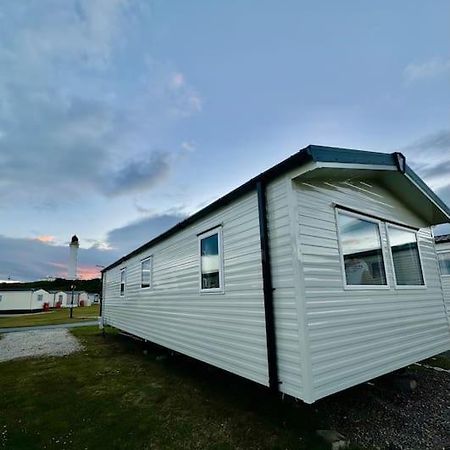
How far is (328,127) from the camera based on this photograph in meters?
8.89

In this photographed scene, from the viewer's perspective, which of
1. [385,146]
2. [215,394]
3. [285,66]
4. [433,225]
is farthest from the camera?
[385,146]

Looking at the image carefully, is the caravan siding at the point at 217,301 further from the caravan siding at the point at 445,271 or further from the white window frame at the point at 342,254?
the caravan siding at the point at 445,271

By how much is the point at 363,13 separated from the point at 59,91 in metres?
9.57

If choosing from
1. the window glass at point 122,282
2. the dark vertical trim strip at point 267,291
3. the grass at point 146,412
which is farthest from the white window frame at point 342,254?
the window glass at point 122,282

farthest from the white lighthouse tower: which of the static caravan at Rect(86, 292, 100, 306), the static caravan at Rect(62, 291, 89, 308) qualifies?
the static caravan at Rect(86, 292, 100, 306)

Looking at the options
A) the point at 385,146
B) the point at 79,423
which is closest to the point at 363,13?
the point at 385,146

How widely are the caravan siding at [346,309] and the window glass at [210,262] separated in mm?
1998

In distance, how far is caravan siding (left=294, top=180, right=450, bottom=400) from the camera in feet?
11.3

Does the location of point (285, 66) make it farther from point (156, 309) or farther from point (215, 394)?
point (215, 394)

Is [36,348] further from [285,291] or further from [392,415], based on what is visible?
[392,415]

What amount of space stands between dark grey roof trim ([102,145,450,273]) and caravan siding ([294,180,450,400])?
365 millimetres

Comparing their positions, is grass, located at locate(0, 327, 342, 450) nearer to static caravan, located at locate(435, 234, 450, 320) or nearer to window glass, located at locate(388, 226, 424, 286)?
window glass, located at locate(388, 226, 424, 286)

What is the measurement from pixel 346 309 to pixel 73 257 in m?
41.9

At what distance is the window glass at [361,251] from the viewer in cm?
425
